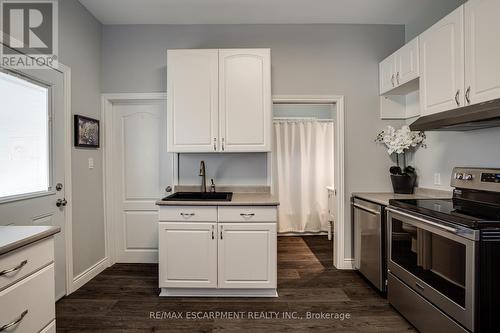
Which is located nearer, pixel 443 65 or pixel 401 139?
pixel 443 65

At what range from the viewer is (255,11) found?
291 cm

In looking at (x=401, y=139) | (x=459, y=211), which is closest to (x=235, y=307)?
(x=459, y=211)

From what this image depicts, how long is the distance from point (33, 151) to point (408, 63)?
3.32m

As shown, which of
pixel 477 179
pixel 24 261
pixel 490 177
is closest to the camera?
pixel 24 261

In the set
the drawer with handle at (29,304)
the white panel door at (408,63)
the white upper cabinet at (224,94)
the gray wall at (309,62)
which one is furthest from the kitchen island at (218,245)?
the white panel door at (408,63)

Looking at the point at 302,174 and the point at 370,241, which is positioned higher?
the point at 302,174

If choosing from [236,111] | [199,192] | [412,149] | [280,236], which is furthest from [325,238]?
[236,111]

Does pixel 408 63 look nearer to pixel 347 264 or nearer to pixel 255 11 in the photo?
pixel 255 11

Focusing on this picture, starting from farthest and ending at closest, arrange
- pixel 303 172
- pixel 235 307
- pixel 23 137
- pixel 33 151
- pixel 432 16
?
pixel 303 172 < pixel 432 16 < pixel 235 307 < pixel 33 151 < pixel 23 137

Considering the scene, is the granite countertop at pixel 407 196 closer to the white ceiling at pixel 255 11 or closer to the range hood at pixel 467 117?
the range hood at pixel 467 117

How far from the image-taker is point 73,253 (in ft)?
8.66

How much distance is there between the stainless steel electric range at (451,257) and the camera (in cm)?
149

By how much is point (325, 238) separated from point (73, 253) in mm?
3373

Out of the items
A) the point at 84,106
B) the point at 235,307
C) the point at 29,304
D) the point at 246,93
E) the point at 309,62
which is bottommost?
the point at 235,307
